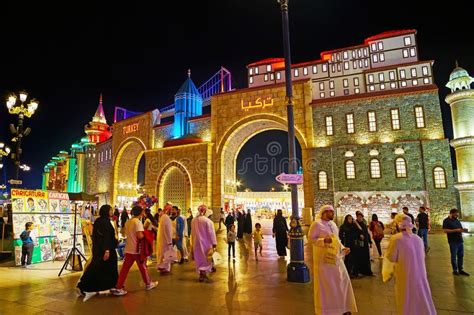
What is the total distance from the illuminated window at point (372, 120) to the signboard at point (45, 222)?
1834cm

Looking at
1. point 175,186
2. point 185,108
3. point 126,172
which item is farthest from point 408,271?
point 126,172

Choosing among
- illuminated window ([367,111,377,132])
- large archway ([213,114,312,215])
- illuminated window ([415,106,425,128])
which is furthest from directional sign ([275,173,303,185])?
illuminated window ([415,106,425,128])

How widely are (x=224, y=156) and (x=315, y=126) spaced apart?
25.2ft

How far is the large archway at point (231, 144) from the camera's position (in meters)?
24.2

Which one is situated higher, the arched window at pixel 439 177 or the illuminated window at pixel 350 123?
the illuminated window at pixel 350 123

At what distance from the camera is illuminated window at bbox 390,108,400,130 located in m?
20.2

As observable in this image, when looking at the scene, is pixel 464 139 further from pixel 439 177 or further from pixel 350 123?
pixel 350 123

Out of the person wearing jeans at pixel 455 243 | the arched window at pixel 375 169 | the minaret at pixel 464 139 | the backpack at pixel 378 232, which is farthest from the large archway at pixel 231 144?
the person wearing jeans at pixel 455 243

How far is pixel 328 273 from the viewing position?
415cm

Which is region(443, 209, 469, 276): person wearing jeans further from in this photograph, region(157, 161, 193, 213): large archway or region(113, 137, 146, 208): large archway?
region(113, 137, 146, 208): large archway

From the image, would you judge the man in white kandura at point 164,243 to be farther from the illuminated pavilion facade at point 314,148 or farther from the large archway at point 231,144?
the large archway at point 231,144

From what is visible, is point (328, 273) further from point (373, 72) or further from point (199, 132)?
point (373, 72)

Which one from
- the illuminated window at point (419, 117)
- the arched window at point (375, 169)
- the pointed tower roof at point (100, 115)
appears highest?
the pointed tower roof at point (100, 115)

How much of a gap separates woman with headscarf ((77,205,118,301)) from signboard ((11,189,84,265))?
13.6 feet
